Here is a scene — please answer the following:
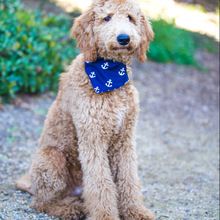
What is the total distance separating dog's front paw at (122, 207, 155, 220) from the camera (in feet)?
13.9

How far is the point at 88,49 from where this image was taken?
4160mm

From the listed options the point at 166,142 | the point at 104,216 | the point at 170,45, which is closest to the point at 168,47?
the point at 170,45

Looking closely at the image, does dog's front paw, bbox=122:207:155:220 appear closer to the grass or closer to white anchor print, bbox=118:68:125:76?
white anchor print, bbox=118:68:125:76

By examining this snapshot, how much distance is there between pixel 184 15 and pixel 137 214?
31.2ft

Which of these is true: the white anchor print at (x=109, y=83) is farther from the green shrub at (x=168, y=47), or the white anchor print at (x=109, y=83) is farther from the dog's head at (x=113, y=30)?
the green shrub at (x=168, y=47)

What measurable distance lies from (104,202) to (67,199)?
450 mm

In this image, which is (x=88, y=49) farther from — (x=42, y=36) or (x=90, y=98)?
(x=42, y=36)

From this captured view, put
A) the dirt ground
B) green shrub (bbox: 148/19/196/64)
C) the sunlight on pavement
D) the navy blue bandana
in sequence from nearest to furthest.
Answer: the navy blue bandana < the dirt ground < green shrub (bbox: 148/19/196/64) < the sunlight on pavement

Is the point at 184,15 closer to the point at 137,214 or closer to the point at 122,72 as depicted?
the point at 122,72

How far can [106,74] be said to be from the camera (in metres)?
4.21

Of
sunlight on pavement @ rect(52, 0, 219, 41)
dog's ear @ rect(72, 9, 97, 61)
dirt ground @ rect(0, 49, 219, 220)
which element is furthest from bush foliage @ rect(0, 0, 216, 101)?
sunlight on pavement @ rect(52, 0, 219, 41)

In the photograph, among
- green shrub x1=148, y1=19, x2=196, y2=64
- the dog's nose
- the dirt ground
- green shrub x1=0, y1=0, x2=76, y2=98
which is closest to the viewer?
the dog's nose

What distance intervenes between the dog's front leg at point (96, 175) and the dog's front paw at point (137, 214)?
13 centimetres

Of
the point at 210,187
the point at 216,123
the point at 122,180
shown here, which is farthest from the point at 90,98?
the point at 216,123
